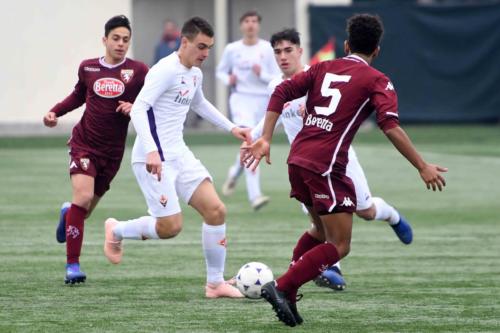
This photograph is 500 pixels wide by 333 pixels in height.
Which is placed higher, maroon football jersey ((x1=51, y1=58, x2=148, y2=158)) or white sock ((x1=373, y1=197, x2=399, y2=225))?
maroon football jersey ((x1=51, y1=58, x2=148, y2=158))

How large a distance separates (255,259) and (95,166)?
1.70 metres

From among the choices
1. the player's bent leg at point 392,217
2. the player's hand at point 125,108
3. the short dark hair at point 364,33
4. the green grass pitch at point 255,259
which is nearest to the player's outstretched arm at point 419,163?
the short dark hair at point 364,33

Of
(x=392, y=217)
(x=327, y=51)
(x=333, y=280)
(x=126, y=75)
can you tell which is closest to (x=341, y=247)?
(x=333, y=280)

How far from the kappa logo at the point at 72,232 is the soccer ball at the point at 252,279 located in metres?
Result: 1.54

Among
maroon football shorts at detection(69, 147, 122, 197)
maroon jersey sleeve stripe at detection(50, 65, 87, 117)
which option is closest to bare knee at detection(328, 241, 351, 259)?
maroon football shorts at detection(69, 147, 122, 197)

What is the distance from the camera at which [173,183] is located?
346 inches

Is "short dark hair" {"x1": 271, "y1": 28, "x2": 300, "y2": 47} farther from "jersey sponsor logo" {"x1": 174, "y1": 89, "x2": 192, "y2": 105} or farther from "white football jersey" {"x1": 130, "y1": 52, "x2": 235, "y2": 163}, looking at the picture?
"jersey sponsor logo" {"x1": 174, "y1": 89, "x2": 192, "y2": 105}

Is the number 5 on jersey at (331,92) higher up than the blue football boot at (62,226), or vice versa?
the number 5 on jersey at (331,92)

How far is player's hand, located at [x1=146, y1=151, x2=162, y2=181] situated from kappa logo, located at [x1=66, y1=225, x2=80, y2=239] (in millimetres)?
1389

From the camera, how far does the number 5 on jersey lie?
25.1 ft

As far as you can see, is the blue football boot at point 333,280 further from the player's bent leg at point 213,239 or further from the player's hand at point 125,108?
the player's hand at point 125,108

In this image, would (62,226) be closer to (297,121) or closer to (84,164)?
(84,164)

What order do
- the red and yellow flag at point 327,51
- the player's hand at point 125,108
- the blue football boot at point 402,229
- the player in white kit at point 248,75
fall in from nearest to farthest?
the player's hand at point 125,108 < the blue football boot at point 402,229 < the player in white kit at point 248,75 < the red and yellow flag at point 327,51

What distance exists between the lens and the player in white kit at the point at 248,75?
1582cm
